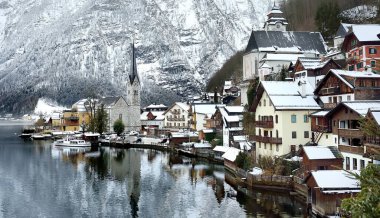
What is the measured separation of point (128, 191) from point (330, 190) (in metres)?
17.2

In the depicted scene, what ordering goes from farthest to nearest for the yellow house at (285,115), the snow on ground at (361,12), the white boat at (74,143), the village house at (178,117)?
the village house at (178,117) < the white boat at (74,143) < the snow on ground at (361,12) < the yellow house at (285,115)

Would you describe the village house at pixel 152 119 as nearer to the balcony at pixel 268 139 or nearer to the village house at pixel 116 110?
the village house at pixel 116 110

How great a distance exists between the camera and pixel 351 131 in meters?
29.5

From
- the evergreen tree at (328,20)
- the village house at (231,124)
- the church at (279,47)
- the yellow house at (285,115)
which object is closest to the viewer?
the yellow house at (285,115)

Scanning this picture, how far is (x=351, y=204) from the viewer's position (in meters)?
10.4

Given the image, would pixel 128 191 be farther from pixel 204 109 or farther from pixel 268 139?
pixel 204 109

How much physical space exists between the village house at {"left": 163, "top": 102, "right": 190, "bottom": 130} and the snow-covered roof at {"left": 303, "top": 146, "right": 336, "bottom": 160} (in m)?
55.1

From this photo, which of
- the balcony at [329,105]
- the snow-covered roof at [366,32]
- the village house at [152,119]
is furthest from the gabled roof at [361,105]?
the village house at [152,119]

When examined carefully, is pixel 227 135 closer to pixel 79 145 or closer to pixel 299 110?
pixel 299 110

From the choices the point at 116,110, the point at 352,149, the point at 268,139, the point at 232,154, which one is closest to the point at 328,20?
the point at 232,154

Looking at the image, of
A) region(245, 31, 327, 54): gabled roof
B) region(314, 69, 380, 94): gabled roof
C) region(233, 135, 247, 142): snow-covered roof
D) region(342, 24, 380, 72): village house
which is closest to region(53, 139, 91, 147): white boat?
region(245, 31, 327, 54): gabled roof

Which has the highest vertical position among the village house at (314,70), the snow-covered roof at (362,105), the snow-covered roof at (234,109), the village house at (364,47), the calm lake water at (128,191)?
the village house at (364,47)

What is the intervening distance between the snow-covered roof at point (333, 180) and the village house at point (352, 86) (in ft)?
32.2

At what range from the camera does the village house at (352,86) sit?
109 feet
